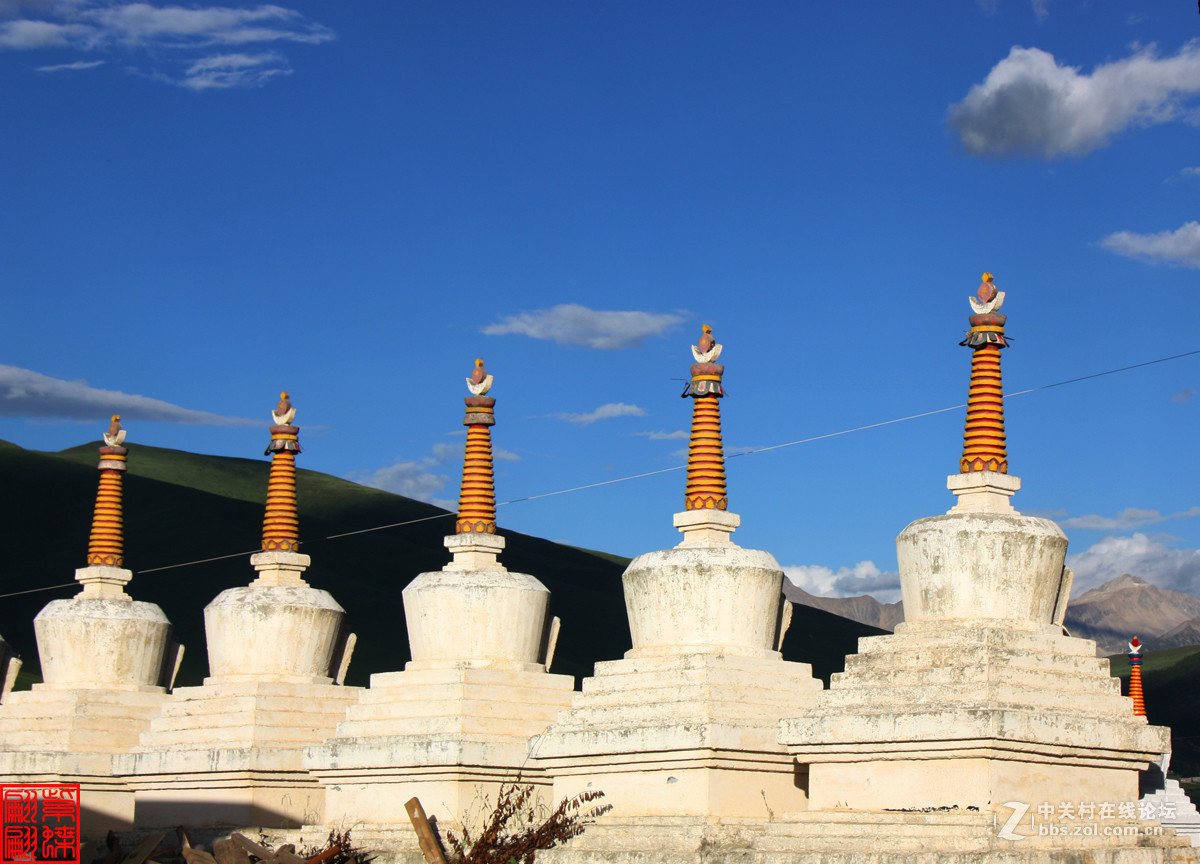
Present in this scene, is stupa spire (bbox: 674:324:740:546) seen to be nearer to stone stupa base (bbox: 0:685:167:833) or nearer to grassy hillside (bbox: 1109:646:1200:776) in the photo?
stone stupa base (bbox: 0:685:167:833)

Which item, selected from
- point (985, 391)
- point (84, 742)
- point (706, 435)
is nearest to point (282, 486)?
point (84, 742)

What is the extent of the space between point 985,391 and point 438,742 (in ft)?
24.4

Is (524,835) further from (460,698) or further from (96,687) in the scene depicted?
(96,687)

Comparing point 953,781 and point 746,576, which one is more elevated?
point 746,576

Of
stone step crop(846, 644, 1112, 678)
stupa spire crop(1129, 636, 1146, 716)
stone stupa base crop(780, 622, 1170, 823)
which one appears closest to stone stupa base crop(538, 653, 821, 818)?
stone stupa base crop(780, 622, 1170, 823)

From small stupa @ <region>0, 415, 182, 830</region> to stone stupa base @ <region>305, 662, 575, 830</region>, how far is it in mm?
5266

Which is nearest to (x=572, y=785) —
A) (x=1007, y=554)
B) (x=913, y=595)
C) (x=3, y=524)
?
(x=913, y=595)

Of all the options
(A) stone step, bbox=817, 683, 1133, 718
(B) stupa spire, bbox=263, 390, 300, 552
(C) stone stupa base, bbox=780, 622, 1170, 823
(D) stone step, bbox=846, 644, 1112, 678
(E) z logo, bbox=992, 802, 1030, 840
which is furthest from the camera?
(B) stupa spire, bbox=263, 390, 300, 552

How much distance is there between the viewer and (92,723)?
23375 millimetres

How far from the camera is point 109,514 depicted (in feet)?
82.3

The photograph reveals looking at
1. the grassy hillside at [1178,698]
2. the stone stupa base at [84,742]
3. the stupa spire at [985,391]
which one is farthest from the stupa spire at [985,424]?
the grassy hillside at [1178,698]

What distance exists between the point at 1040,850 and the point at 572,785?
5528 mm

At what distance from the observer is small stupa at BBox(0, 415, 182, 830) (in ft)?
75.8

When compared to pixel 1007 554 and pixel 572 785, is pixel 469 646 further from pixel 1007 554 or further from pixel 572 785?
pixel 1007 554
